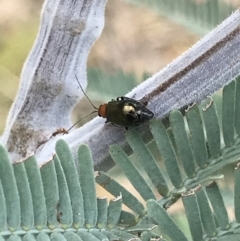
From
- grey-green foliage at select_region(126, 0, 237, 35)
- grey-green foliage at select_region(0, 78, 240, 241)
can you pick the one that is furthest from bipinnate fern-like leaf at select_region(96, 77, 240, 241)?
grey-green foliage at select_region(126, 0, 237, 35)

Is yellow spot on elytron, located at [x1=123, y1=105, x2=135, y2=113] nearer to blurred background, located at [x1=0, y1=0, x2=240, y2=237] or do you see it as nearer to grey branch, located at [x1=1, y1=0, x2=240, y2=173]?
grey branch, located at [x1=1, y1=0, x2=240, y2=173]

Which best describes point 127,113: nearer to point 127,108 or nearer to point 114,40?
point 127,108

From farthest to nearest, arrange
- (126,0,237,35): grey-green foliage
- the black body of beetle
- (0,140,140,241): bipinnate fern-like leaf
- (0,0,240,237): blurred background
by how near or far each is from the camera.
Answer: (0,0,240,237): blurred background
(126,0,237,35): grey-green foliage
the black body of beetle
(0,140,140,241): bipinnate fern-like leaf

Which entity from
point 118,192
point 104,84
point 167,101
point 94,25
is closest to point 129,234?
point 118,192

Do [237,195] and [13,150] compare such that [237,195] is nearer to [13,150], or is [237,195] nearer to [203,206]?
[203,206]

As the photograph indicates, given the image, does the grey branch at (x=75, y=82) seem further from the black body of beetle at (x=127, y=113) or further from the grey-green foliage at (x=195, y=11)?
the grey-green foliage at (x=195, y=11)

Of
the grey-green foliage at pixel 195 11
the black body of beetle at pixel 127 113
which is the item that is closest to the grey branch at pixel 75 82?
the black body of beetle at pixel 127 113

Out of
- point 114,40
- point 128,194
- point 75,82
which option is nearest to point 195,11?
point 75,82
